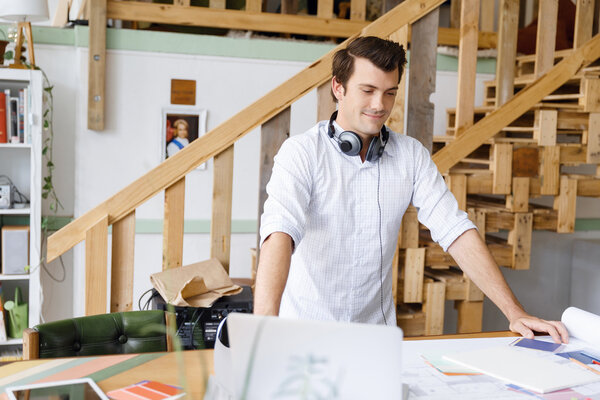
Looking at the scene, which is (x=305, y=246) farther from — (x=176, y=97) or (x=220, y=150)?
(x=176, y=97)

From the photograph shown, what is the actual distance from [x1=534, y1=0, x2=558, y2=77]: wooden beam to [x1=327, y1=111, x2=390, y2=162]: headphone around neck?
5.60 feet

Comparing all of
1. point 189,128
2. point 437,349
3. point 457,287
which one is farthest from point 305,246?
point 189,128

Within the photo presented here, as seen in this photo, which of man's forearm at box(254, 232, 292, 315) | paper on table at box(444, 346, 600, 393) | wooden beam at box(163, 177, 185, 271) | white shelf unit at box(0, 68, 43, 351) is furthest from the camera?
white shelf unit at box(0, 68, 43, 351)

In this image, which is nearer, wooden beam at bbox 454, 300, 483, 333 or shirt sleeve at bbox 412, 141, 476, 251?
shirt sleeve at bbox 412, 141, 476, 251

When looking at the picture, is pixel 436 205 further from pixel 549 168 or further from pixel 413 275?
pixel 549 168

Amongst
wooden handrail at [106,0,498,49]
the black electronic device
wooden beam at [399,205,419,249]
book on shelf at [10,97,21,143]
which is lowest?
the black electronic device

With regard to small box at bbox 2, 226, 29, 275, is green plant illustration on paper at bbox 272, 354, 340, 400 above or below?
above

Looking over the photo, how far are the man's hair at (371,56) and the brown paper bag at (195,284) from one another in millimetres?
1008

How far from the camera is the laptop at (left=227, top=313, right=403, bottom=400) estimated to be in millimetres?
914

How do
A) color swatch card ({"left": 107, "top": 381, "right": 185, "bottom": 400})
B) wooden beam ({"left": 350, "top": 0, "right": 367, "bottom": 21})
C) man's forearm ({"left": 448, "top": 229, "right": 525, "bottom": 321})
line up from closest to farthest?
color swatch card ({"left": 107, "top": 381, "right": 185, "bottom": 400})
man's forearm ({"left": 448, "top": 229, "right": 525, "bottom": 321})
wooden beam ({"left": 350, "top": 0, "right": 367, "bottom": 21})

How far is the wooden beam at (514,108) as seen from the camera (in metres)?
3.04

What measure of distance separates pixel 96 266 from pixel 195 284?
392 millimetres

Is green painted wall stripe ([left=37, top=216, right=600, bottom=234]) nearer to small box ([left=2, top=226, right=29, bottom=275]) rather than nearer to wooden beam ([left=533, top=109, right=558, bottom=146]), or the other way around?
small box ([left=2, top=226, right=29, bottom=275])

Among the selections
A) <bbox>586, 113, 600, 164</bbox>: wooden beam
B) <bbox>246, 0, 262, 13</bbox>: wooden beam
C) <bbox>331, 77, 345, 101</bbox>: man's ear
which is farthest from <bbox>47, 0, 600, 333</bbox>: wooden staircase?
<bbox>246, 0, 262, 13</bbox>: wooden beam
